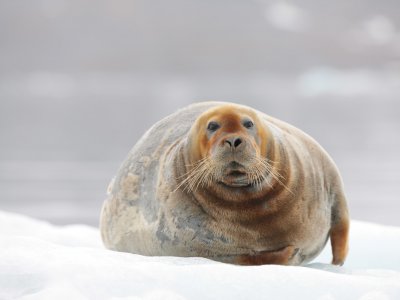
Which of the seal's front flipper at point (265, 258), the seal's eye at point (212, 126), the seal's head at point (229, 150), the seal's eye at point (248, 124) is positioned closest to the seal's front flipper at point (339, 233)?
the seal's front flipper at point (265, 258)

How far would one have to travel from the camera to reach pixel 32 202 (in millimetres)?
18422

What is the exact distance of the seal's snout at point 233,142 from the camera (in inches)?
211

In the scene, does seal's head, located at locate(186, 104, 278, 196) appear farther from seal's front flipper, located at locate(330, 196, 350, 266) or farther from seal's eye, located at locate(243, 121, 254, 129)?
seal's front flipper, located at locate(330, 196, 350, 266)

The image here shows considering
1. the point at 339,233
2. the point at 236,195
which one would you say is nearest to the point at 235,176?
the point at 236,195

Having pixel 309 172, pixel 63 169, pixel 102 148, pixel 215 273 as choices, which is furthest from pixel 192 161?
→ pixel 102 148

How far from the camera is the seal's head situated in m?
5.38

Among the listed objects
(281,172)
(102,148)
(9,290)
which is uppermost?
(102,148)

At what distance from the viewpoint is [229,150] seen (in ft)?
17.6

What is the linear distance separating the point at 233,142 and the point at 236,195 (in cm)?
47

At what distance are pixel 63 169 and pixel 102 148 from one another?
15129 millimetres

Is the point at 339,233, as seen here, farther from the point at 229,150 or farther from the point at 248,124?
the point at 229,150

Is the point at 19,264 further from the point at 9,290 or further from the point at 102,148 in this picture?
the point at 102,148

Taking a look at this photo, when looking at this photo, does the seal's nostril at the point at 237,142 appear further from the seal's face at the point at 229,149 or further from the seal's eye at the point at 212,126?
the seal's eye at the point at 212,126

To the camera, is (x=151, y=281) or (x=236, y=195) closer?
(x=151, y=281)
